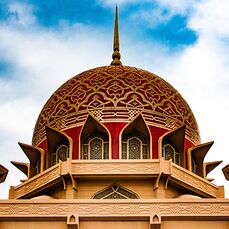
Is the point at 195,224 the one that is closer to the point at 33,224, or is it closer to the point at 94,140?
the point at 33,224

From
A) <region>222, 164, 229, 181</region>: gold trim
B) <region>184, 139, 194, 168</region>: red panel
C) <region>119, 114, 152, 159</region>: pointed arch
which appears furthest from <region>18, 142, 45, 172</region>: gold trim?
<region>222, 164, 229, 181</region>: gold trim

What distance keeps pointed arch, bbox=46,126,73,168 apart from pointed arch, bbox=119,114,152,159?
2.04 m

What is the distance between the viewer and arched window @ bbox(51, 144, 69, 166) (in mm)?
25203

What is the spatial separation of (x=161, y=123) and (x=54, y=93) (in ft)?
16.4

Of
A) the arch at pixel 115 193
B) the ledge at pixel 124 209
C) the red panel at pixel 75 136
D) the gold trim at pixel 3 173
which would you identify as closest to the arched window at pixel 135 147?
the arch at pixel 115 193

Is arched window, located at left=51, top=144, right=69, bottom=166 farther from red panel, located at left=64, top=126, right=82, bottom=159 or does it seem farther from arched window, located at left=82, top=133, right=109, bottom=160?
arched window, located at left=82, top=133, right=109, bottom=160

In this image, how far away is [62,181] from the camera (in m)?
23.7

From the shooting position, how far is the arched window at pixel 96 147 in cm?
2473

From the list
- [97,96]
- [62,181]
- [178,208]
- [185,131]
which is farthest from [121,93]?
[178,208]

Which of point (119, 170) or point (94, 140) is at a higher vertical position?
point (94, 140)

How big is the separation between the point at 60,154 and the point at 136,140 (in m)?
2.88

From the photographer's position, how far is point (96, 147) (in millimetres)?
25000

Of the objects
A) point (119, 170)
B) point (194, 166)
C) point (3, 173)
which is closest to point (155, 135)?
point (194, 166)

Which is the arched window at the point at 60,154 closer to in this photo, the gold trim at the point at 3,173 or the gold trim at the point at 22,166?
the gold trim at the point at 22,166
